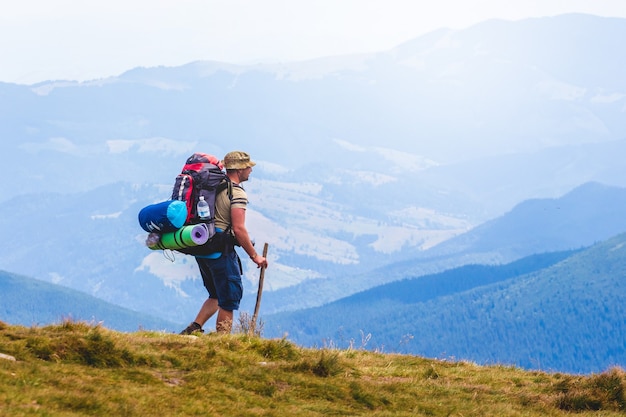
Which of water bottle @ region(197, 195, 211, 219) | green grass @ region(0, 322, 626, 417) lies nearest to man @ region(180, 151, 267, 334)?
water bottle @ region(197, 195, 211, 219)

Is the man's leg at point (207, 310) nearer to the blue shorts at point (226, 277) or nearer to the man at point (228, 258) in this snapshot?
the man at point (228, 258)

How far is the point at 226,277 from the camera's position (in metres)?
18.7

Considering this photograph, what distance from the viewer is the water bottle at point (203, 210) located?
18.1m

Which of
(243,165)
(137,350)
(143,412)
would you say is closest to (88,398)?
(143,412)

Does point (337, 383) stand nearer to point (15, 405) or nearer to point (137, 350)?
point (137, 350)

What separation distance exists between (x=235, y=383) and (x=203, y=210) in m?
4.95

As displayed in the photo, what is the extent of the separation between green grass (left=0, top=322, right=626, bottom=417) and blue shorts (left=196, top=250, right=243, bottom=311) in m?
1.56

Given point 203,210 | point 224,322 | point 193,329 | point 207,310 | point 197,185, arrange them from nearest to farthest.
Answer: point 203,210, point 197,185, point 224,322, point 193,329, point 207,310

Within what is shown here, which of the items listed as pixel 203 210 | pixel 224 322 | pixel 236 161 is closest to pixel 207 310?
pixel 224 322

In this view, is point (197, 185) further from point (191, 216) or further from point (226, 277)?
point (226, 277)

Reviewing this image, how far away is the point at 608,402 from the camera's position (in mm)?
15141

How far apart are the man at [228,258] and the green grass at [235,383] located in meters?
1.56

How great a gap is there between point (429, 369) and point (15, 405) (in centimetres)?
775

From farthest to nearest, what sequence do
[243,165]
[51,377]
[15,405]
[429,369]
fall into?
[243,165] < [429,369] < [51,377] < [15,405]
